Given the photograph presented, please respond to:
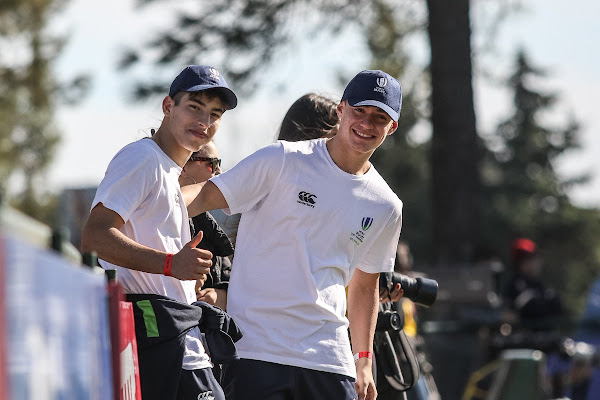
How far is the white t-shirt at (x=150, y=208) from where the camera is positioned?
352cm

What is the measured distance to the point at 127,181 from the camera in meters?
3.53

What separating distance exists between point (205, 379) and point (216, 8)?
36.2 feet

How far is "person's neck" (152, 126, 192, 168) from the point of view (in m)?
3.79

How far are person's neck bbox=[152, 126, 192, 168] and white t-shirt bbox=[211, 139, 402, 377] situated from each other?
19cm

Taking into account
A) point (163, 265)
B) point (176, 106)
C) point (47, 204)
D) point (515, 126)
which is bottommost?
point (163, 265)

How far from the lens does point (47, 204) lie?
37.9m

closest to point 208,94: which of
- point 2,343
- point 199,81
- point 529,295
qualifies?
point 199,81

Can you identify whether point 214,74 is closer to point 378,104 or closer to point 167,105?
point 167,105

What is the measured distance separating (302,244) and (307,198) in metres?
0.16

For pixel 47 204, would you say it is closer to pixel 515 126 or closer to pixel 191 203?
pixel 515 126

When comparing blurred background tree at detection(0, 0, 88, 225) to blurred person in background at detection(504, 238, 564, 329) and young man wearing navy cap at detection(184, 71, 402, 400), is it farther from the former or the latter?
young man wearing navy cap at detection(184, 71, 402, 400)

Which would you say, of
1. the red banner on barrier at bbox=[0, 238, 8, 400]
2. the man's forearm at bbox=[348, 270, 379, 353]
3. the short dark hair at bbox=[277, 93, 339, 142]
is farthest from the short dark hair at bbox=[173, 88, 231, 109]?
the red banner on barrier at bbox=[0, 238, 8, 400]

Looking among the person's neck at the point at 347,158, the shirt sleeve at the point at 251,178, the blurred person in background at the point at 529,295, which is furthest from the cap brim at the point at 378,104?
the blurred person in background at the point at 529,295

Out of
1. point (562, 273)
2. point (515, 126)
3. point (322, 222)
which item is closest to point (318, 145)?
point (322, 222)
